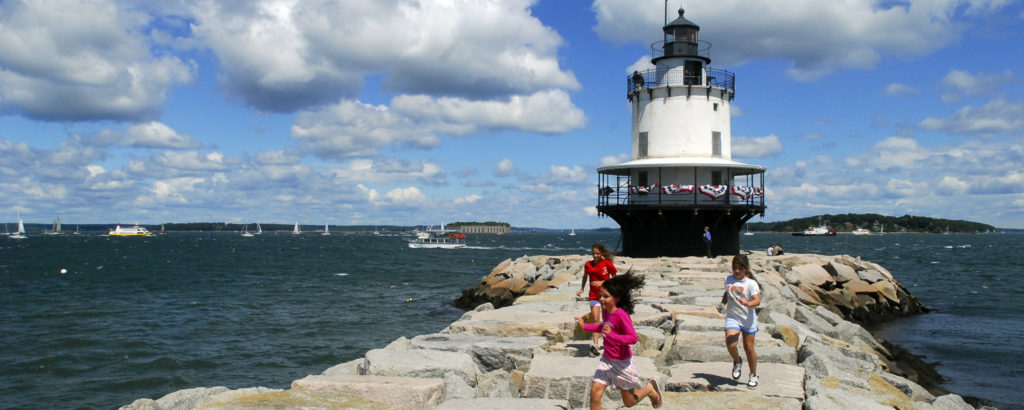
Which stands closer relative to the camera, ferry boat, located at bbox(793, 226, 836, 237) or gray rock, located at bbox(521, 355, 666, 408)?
gray rock, located at bbox(521, 355, 666, 408)

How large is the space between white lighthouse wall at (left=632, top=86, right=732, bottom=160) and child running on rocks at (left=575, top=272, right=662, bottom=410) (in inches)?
770

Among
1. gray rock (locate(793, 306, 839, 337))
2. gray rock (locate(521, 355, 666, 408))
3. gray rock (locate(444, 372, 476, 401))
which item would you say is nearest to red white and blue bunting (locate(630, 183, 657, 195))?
gray rock (locate(793, 306, 839, 337))

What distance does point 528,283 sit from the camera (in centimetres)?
2253

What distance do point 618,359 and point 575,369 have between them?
0.88 metres

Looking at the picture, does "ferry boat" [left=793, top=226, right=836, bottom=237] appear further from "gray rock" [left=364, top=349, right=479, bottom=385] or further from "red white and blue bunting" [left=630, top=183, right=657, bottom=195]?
"gray rock" [left=364, top=349, right=479, bottom=385]

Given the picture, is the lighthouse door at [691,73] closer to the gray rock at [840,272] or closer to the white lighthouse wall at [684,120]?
the white lighthouse wall at [684,120]

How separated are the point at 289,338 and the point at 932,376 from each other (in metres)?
13.3

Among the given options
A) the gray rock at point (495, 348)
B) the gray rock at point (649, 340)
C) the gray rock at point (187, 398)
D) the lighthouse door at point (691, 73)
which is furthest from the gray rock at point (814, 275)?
the gray rock at point (187, 398)

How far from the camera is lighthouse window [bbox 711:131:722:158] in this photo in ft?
80.9

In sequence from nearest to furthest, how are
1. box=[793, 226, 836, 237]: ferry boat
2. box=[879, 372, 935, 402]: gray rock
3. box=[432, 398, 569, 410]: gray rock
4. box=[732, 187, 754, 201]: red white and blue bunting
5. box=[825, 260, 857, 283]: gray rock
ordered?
box=[432, 398, 569, 410]: gray rock → box=[879, 372, 935, 402]: gray rock → box=[825, 260, 857, 283]: gray rock → box=[732, 187, 754, 201]: red white and blue bunting → box=[793, 226, 836, 237]: ferry boat

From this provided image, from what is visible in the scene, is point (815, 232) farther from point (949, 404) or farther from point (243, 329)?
point (949, 404)

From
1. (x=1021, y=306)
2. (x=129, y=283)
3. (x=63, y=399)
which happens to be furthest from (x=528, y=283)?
(x=129, y=283)

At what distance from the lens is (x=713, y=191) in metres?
23.8

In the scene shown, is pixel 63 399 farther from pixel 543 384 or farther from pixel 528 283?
pixel 528 283
